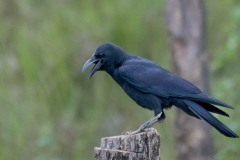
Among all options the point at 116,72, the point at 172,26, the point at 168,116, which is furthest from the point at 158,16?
the point at 116,72

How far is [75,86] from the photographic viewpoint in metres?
13.2

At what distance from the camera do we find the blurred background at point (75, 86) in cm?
1301

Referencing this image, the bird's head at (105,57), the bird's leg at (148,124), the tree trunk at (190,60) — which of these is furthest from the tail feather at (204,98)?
the tree trunk at (190,60)

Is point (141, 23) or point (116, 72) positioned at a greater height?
point (141, 23)

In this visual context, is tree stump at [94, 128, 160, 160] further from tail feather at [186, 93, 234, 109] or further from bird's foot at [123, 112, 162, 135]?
tail feather at [186, 93, 234, 109]

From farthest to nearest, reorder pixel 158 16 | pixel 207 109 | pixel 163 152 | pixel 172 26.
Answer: pixel 158 16, pixel 163 152, pixel 172 26, pixel 207 109

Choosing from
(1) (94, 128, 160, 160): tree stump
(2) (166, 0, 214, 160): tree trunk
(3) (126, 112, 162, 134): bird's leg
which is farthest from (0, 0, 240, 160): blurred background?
(1) (94, 128, 160, 160): tree stump

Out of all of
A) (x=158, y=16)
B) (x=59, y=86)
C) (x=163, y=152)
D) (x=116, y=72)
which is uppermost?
(x=158, y=16)

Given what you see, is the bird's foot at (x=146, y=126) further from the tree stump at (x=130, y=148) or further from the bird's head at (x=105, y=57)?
the bird's head at (x=105, y=57)

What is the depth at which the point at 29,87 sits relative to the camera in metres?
13.1

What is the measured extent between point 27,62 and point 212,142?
2.70m

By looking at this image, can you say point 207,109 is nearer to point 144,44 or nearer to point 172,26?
point 172,26

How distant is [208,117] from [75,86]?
191 inches

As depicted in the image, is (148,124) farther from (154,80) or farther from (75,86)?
(75,86)
